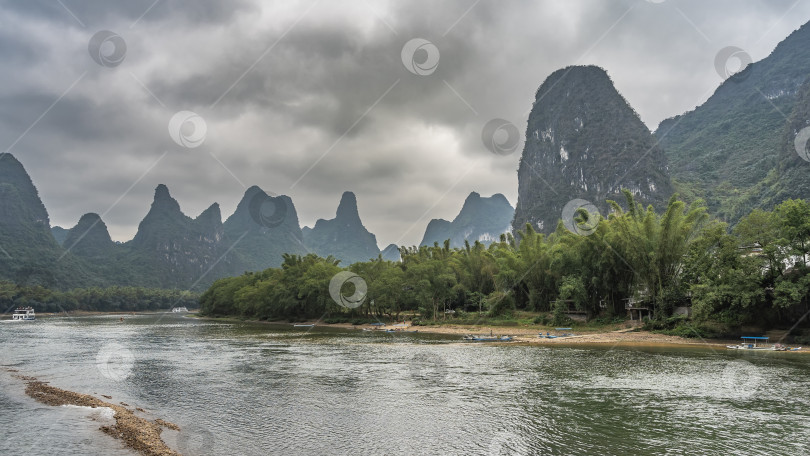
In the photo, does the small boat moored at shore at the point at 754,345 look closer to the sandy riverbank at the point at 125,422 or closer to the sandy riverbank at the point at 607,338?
the sandy riverbank at the point at 607,338

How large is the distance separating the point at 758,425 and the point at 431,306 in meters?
46.4

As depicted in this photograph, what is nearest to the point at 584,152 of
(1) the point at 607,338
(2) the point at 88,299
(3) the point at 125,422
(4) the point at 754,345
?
(1) the point at 607,338

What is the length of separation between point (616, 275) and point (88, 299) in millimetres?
123480

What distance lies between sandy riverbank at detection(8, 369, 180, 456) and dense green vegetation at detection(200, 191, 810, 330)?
31.9 m

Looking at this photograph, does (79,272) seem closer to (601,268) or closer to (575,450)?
(601,268)

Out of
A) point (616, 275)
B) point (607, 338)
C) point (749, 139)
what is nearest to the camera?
point (607, 338)

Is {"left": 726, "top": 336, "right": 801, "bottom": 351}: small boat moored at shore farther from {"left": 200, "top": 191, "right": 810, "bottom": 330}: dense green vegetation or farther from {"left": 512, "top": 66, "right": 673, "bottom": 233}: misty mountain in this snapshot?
{"left": 512, "top": 66, "right": 673, "bottom": 233}: misty mountain

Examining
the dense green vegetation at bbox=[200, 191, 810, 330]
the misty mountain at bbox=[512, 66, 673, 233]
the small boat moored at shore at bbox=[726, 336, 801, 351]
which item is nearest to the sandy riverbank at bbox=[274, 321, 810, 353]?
the small boat moored at shore at bbox=[726, 336, 801, 351]

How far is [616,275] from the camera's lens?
41.5m

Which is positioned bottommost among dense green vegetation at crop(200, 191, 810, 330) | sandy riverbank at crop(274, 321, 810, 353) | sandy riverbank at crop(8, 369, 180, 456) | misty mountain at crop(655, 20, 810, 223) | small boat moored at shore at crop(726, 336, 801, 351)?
sandy riverbank at crop(8, 369, 180, 456)

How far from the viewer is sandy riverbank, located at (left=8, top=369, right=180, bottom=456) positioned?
11125 mm

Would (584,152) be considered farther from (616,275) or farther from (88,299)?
(88,299)

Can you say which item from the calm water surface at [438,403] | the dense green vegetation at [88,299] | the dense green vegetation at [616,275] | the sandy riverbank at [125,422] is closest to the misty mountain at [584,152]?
the dense green vegetation at [616,275]

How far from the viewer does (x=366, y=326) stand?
58719 millimetres
